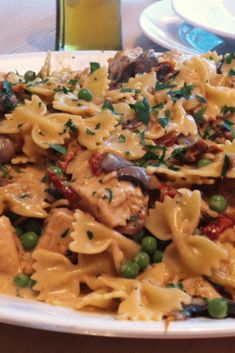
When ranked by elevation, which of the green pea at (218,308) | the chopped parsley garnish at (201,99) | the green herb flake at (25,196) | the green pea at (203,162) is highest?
the chopped parsley garnish at (201,99)

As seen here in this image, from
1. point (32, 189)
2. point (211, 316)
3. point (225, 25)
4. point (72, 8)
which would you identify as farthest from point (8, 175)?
point (225, 25)

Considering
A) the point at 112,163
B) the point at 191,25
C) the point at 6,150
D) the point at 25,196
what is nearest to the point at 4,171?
the point at 6,150

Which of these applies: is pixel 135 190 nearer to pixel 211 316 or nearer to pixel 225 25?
pixel 211 316

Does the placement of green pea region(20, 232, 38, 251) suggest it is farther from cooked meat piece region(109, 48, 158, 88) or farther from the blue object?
the blue object

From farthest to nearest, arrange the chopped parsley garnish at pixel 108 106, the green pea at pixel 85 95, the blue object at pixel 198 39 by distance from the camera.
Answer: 1. the blue object at pixel 198 39
2. the green pea at pixel 85 95
3. the chopped parsley garnish at pixel 108 106

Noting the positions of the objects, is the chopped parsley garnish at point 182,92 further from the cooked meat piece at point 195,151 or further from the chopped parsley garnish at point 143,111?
the cooked meat piece at point 195,151

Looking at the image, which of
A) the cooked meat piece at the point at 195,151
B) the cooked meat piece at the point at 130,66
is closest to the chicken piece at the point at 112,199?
the cooked meat piece at the point at 195,151
